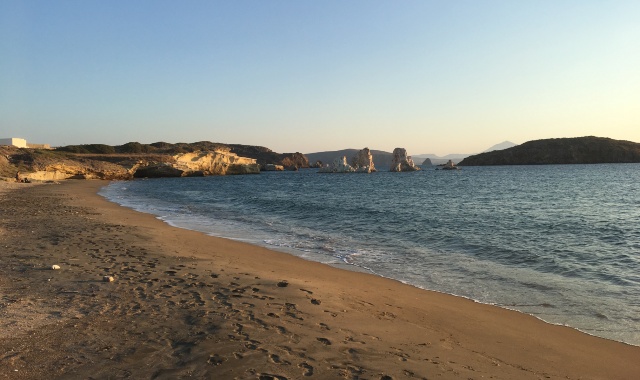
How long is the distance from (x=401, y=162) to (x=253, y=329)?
125 meters

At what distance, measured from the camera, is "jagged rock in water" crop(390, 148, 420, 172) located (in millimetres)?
127287

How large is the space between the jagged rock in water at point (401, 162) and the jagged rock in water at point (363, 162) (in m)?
7.31

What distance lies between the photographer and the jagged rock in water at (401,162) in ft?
418

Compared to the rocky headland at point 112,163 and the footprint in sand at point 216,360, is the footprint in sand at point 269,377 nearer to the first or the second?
the footprint in sand at point 216,360

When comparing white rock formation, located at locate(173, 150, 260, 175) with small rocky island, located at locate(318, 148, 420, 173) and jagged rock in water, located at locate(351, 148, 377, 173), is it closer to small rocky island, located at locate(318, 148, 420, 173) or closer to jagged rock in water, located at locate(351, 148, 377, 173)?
small rocky island, located at locate(318, 148, 420, 173)

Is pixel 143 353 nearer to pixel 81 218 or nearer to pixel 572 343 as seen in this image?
pixel 572 343

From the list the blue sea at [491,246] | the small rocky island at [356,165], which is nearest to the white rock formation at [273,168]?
the small rocky island at [356,165]

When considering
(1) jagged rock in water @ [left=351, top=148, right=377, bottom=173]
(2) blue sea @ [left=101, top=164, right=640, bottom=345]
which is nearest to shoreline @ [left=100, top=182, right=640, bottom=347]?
(2) blue sea @ [left=101, top=164, right=640, bottom=345]

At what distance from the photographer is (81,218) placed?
822 inches

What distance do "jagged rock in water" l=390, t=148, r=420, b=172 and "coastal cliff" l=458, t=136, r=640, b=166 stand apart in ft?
210

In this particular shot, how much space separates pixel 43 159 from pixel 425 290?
73961mm

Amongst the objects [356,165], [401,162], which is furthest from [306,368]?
[401,162]

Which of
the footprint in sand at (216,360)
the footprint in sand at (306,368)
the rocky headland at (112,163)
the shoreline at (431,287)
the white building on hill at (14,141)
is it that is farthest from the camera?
the white building on hill at (14,141)

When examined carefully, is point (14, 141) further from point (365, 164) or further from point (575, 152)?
point (575, 152)
